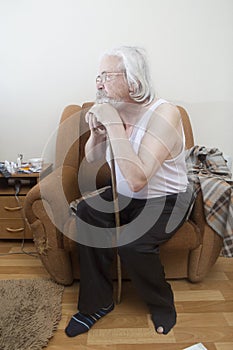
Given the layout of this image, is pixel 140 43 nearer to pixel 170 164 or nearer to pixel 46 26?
pixel 46 26

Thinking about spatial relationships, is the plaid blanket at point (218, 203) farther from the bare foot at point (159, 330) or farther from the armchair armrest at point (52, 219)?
the armchair armrest at point (52, 219)

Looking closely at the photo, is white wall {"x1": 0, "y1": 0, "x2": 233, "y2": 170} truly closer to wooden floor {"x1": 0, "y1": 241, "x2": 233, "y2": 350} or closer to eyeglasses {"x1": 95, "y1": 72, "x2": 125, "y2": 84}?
eyeglasses {"x1": 95, "y1": 72, "x2": 125, "y2": 84}

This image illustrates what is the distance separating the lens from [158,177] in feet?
3.98

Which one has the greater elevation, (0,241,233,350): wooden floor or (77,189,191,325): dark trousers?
(77,189,191,325): dark trousers

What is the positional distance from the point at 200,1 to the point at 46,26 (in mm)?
969

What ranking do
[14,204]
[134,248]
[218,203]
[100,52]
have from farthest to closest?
[100,52] < [14,204] < [218,203] < [134,248]

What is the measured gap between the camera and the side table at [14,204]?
1.80 meters

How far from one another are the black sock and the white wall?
1.04 meters

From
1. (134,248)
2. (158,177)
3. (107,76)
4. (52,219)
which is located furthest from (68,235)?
(107,76)

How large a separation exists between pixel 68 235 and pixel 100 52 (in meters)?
1.24

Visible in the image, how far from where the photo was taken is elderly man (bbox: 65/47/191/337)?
112 centimetres

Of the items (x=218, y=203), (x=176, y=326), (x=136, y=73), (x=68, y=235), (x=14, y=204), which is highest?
(x=136, y=73)

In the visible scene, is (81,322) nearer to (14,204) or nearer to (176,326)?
(176,326)

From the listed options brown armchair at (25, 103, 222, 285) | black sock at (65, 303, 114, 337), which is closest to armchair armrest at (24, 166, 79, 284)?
brown armchair at (25, 103, 222, 285)
